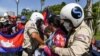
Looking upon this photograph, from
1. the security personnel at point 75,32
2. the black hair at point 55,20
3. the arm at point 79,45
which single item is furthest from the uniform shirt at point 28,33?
the arm at point 79,45

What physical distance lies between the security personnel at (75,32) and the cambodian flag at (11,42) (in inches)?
422

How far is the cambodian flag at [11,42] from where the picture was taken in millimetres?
16109

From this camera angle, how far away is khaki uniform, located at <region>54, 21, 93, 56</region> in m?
5.23

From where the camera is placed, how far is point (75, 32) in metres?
5.41

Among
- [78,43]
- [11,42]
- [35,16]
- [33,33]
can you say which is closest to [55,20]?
[35,16]

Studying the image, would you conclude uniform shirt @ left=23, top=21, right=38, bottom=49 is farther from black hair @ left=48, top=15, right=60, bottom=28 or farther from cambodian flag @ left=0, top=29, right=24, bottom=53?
cambodian flag @ left=0, top=29, right=24, bottom=53

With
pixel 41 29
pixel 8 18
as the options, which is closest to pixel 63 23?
pixel 41 29

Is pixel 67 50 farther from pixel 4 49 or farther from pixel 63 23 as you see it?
pixel 4 49

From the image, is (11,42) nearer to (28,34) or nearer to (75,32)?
(28,34)

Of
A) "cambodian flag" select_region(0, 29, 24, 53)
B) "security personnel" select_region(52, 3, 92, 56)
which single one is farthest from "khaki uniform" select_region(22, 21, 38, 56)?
"cambodian flag" select_region(0, 29, 24, 53)

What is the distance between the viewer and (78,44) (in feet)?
17.2

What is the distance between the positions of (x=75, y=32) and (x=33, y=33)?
336cm

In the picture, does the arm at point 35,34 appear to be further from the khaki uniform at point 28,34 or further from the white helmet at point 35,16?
the white helmet at point 35,16

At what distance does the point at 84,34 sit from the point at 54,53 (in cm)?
56
